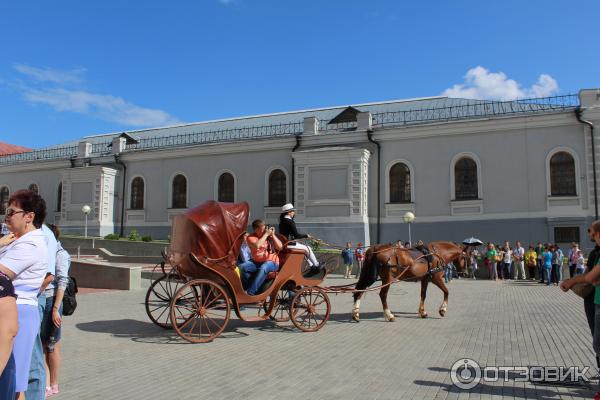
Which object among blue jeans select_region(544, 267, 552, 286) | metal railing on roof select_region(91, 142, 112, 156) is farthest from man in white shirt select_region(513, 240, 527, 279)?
metal railing on roof select_region(91, 142, 112, 156)

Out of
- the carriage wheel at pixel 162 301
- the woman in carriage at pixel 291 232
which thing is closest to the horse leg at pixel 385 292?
the woman in carriage at pixel 291 232

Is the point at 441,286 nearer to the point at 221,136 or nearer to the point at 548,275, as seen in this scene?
the point at 548,275

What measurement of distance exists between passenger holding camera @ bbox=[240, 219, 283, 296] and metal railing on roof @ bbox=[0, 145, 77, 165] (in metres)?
29.2

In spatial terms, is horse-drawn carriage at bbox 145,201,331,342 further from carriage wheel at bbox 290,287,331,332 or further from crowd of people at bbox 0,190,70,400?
crowd of people at bbox 0,190,70,400

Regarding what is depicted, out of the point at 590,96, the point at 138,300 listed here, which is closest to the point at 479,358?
the point at 138,300

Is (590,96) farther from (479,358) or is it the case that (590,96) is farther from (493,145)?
(479,358)

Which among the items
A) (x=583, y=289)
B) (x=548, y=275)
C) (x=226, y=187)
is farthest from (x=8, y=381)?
(x=226, y=187)

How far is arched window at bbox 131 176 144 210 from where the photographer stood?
101 ft

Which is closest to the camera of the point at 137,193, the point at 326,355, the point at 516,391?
the point at 516,391

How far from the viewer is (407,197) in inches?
969

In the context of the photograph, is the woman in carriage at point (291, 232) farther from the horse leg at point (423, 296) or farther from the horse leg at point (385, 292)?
the horse leg at point (423, 296)

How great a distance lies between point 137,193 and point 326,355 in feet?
87.7

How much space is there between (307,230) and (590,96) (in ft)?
47.7

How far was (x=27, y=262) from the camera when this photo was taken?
327 cm
